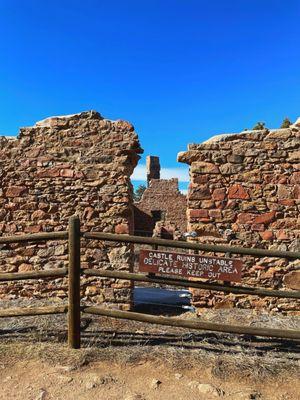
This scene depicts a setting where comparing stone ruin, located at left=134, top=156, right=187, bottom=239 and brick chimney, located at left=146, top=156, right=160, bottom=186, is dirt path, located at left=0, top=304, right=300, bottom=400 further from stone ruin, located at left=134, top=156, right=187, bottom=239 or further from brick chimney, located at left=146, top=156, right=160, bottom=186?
brick chimney, located at left=146, top=156, right=160, bottom=186

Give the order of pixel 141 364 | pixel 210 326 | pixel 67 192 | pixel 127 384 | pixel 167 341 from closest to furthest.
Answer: pixel 127 384 < pixel 141 364 < pixel 210 326 < pixel 167 341 < pixel 67 192

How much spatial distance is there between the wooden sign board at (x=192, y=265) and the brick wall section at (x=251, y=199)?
1860mm

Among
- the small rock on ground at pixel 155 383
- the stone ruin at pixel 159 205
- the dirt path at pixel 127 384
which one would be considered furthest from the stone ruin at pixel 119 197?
the stone ruin at pixel 159 205

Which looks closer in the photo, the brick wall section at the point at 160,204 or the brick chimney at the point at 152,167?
the brick wall section at the point at 160,204

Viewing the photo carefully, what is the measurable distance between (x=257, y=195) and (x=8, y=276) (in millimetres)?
3815

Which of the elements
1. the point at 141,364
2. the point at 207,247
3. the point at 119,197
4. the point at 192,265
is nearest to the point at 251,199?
the point at 119,197

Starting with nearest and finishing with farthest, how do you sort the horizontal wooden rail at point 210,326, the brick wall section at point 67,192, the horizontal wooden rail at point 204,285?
1. the horizontal wooden rail at point 210,326
2. the horizontal wooden rail at point 204,285
3. the brick wall section at point 67,192

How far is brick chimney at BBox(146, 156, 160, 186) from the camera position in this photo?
68.8ft

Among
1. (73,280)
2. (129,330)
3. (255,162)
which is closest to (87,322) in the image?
(129,330)

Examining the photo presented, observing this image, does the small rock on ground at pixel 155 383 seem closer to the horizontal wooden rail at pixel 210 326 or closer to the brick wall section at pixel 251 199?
the horizontal wooden rail at pixel 210 326

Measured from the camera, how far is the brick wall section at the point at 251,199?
6.07m

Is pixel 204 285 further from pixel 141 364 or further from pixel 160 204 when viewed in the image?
pixel 160 204

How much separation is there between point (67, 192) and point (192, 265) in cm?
285

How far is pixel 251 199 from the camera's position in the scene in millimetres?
6180
